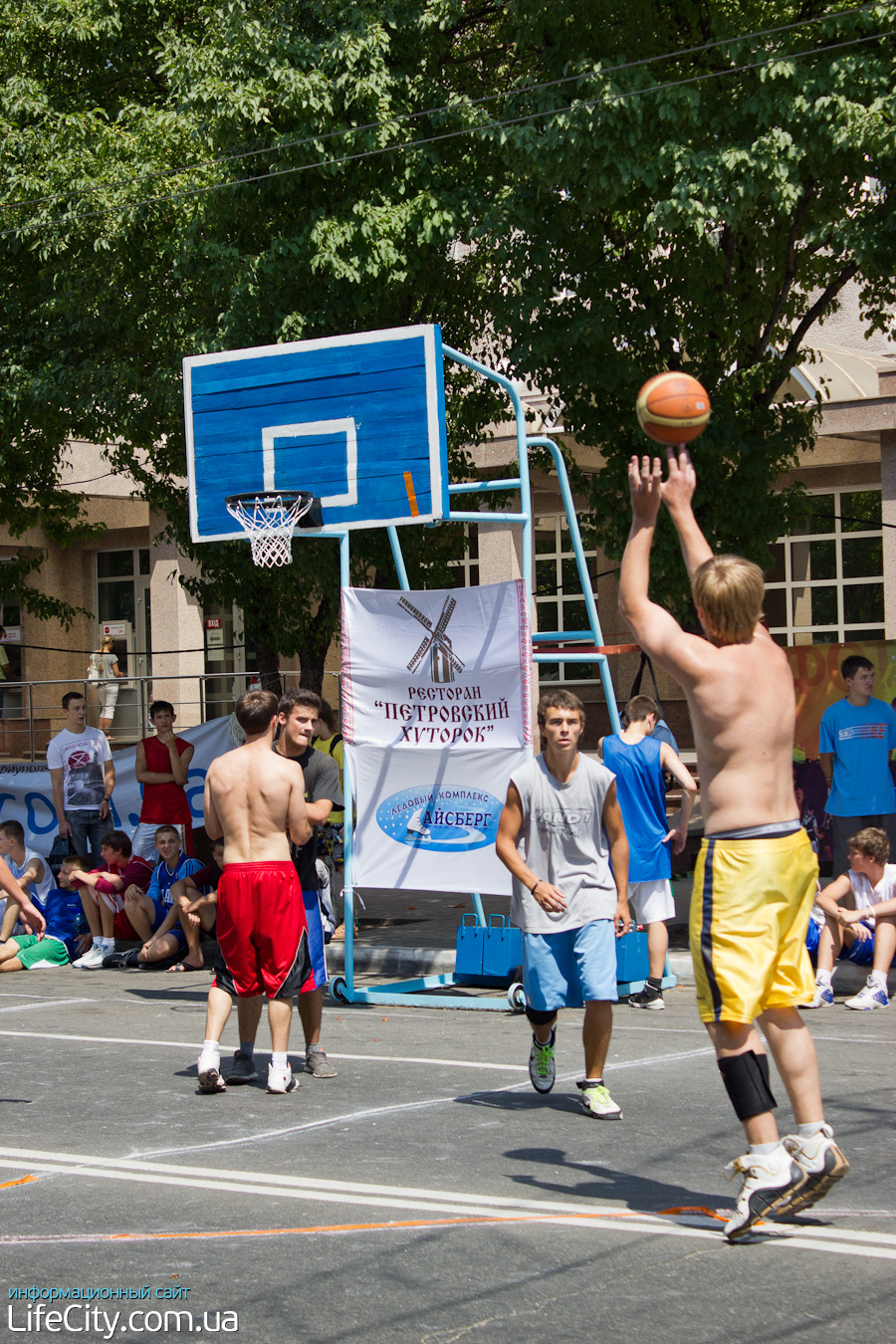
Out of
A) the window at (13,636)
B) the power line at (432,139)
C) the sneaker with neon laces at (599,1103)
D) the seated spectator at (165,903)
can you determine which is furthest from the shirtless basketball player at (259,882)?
the window at (13,636)

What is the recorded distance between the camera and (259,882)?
7.52m

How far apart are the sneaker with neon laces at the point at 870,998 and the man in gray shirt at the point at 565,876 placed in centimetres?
311

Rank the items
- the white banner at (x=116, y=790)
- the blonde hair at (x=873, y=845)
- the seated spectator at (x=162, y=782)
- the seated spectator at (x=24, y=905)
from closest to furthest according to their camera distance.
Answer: the seated spectator at (x=24, y=905) → the blonde hair at (x=873, y=845) → the seated spectator at (x=162, y=782) → the white banner at (x=116, y=790)

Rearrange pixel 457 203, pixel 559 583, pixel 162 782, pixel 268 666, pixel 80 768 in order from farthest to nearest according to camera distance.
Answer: pixel 559 583 → pixel 268 666 → pixel 80 768 → pixel 162 782 → pixel 457 203

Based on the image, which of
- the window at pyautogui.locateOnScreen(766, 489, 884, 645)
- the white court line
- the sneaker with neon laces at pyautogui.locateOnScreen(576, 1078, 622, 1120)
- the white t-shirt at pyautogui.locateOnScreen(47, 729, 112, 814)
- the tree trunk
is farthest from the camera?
the window at pyautogui.locateOnScreen(766, 489, 884, 645)

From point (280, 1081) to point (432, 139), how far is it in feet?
27.8

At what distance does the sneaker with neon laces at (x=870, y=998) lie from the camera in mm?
9453

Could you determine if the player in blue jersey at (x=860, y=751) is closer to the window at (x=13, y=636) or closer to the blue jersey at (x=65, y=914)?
the blue jersey at (x=65, y=914)

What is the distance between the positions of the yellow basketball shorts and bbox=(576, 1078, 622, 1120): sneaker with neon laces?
1.88 meters

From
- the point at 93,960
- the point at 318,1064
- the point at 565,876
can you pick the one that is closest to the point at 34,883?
the point at 93,960

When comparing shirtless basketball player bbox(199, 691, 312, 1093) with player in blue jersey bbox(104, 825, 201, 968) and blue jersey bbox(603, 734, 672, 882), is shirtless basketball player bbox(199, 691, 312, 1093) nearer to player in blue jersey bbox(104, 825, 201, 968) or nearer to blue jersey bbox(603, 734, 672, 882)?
blue jersey bbox(603, 734, 672, 882)

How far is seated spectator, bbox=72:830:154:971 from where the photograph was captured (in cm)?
1285

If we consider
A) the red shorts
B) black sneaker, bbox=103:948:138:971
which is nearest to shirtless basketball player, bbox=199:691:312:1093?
the red shorts

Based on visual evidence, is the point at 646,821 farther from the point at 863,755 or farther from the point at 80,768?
the point at 80,768
